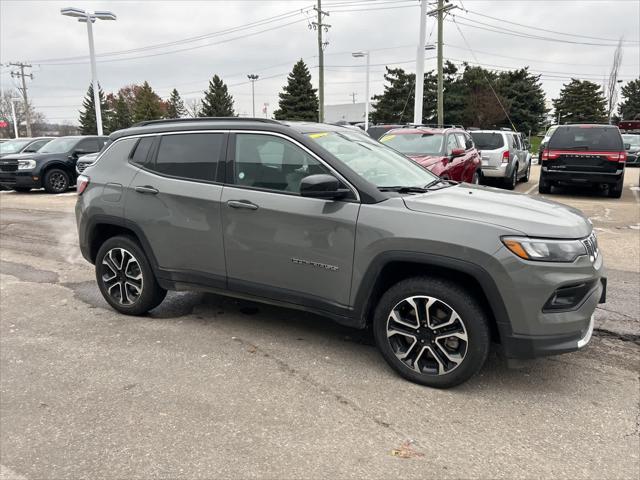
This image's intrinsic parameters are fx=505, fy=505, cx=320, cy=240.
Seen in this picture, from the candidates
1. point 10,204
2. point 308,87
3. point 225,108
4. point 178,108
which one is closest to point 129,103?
point 178,108

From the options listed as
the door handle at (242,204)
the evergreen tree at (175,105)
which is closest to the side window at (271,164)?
the door handle at (242,204)

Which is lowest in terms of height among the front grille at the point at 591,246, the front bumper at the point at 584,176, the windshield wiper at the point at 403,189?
the front bumper at the point at 584,176

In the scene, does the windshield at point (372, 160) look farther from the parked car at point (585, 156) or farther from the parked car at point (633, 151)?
the parked car at point (633, 151)

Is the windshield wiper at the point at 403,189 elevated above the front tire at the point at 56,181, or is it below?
above

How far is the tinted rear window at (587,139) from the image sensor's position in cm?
1209

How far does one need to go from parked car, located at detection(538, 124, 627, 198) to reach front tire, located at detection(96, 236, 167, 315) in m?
10.9

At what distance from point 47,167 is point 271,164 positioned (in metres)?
13.9

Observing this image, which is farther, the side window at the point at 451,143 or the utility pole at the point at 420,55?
the utility pole at the point at 420,55

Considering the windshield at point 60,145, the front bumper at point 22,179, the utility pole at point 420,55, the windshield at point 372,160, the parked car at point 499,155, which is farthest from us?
the utility pole at point 420,55

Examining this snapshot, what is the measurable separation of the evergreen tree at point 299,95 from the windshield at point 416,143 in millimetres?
48793

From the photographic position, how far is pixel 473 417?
3.06 meters

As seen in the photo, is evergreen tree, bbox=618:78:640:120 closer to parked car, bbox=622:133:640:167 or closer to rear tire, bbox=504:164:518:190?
parked car, bbox=622:133:640:167

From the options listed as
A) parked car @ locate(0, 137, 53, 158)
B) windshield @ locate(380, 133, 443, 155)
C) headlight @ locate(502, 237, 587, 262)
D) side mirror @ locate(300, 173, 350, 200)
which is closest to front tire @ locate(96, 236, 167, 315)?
side mirror @ locate(300, 173, 350, 200)

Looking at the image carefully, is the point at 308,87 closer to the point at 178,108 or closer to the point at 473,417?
the point at 178,108
